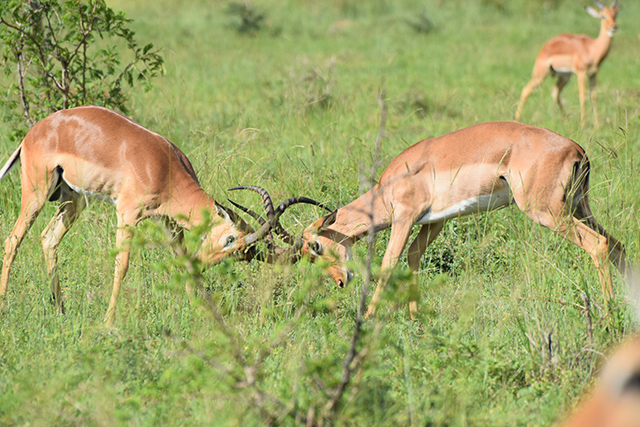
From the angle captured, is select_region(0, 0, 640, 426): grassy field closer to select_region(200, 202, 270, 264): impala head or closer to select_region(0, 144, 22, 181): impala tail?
select_region(200, 202, 270, 264): impala head

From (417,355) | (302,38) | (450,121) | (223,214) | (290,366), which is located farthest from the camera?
(302,38)

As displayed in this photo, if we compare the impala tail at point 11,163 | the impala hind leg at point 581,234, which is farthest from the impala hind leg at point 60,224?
the impala hind leg at point 581,234

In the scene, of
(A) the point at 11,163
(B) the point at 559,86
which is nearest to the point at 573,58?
(B) the point at 559,86

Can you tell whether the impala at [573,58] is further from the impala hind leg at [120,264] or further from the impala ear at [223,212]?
the impala hind leg at [120,264]

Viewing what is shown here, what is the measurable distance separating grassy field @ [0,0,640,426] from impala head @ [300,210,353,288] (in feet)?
0.37

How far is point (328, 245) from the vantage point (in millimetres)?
4391

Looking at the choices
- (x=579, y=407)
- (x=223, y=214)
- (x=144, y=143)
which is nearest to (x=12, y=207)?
(x=144, y=143)

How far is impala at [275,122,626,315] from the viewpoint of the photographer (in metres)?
3.90

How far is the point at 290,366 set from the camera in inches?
112

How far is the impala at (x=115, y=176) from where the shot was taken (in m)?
4.10

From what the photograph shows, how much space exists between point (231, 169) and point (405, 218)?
165 cm

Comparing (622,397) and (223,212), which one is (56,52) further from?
(622,397)

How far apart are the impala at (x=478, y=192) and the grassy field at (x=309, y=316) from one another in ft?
0.49

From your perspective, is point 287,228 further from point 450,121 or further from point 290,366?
point 450,121
